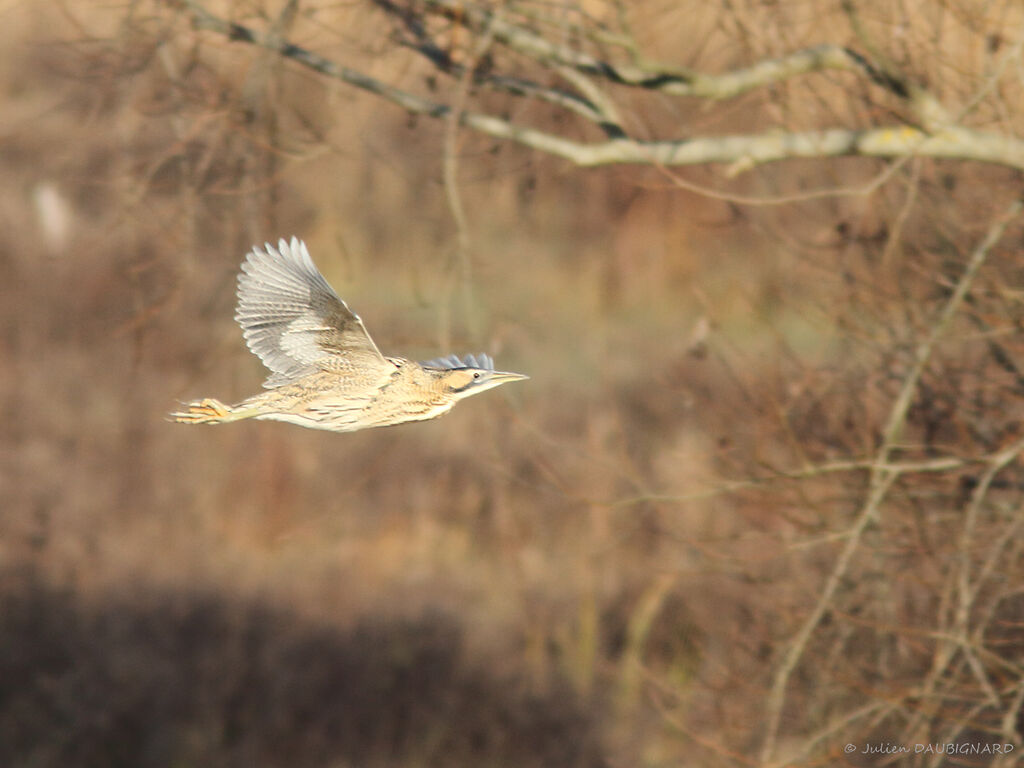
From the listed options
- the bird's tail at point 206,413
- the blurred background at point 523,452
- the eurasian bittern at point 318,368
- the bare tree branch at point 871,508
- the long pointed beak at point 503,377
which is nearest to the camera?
the bird's tail at point 206,413

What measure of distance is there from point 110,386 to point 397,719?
9.63ft

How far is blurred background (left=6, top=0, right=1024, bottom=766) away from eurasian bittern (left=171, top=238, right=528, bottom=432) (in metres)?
1.41

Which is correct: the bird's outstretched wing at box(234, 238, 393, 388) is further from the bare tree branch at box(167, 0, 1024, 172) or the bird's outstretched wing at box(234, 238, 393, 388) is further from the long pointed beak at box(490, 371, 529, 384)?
the bare tree branch at box(167, 0, 1024, 172)

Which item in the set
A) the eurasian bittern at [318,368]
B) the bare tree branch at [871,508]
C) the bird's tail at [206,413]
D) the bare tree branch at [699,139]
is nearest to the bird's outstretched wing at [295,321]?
the eurasian bittern at [318,368]

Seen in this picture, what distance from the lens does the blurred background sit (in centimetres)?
450

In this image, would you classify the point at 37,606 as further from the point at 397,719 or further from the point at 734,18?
the point at 734,18

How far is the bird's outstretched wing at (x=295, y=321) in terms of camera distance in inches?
101

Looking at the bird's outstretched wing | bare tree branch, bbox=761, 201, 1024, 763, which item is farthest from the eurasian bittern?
bare tree branch, bbox=761, 201, 1024, 763

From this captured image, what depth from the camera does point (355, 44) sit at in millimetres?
4059

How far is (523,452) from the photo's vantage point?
26.7 ft

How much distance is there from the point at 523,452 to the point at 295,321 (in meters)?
5.50

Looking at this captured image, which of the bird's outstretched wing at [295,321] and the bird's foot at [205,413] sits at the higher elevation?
the bird's outstretched wing at [295,321]

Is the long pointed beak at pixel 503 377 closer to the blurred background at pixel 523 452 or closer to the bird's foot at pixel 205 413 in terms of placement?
the bird's foot at pixel 205 413

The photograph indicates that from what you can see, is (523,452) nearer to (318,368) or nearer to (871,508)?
(871,508)
